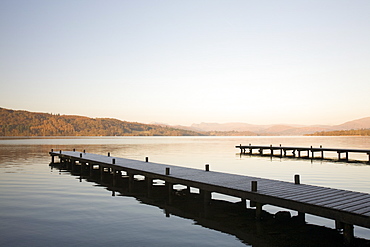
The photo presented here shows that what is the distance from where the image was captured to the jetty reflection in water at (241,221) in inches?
405

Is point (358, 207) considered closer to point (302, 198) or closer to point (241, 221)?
point (302, 198)

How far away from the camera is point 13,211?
14594 millimetres

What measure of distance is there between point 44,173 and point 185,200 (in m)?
16.8

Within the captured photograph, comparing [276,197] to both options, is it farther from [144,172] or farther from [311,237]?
[144,172]

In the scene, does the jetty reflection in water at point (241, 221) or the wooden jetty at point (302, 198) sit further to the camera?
the jetty reflection in water at point (241, 221)

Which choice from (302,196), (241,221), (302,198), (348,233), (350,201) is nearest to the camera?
(348,233)

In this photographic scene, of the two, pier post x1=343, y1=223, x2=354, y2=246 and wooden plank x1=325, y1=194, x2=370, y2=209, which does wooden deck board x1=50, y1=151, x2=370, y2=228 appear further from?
pier post x1=343, y1=223, x2=354, y2=246

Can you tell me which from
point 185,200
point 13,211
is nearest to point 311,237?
point 185,200

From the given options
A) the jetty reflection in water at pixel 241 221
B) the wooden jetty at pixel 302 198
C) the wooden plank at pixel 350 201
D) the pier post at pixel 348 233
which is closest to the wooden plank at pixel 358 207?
the wooden jetty at pixel 302 198

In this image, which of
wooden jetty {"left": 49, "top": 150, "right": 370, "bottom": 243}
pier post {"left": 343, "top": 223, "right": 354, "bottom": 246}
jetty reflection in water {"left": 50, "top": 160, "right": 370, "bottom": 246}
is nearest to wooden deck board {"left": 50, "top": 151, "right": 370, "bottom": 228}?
wooden jetty {"left": 49, "top": 150, "right": 370, "bottom": 243}

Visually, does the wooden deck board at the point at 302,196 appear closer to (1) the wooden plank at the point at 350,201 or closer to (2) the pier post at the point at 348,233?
(1) the wooden plank at the point at 350,201

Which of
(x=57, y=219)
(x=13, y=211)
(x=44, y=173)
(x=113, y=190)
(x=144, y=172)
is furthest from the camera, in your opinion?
(x=44, y=173)

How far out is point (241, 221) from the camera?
12.6 m

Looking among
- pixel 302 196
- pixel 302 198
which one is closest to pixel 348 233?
pixel 302 198
